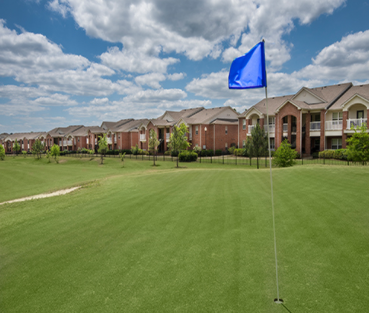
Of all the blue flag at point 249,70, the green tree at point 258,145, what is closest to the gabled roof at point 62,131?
the green tree at point 258,145

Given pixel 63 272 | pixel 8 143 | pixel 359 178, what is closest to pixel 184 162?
pixel 359 178

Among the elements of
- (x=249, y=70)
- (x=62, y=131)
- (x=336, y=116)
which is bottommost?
(x=249, y=70)

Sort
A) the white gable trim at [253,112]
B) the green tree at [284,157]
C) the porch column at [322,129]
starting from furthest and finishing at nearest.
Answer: the white gable trim at [253,112] < the porch column at [322,129] < the green tree at [284,157]

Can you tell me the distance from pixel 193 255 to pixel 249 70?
531 cm

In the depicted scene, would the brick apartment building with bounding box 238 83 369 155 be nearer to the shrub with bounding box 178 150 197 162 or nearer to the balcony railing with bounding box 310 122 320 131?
the balcony railing with bounding box 310 122 320 131

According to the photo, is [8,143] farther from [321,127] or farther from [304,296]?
[304,296]

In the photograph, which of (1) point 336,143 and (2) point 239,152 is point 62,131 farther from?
(1) point 336,143

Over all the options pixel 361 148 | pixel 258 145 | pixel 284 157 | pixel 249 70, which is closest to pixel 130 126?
pixel 258 145

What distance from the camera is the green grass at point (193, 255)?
5770 millimetres

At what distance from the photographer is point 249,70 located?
6.93 metres

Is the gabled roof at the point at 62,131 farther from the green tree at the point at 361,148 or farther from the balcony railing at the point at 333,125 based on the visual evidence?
the green tree at the point at 361,148

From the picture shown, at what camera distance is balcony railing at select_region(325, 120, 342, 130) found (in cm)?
3778

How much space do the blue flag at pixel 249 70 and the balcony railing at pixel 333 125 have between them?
3678 cm

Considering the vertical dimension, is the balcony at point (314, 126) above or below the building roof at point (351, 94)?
below
